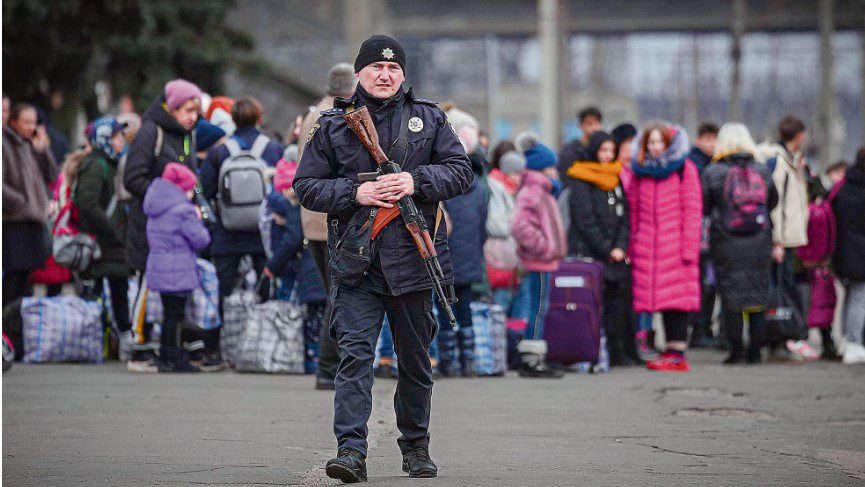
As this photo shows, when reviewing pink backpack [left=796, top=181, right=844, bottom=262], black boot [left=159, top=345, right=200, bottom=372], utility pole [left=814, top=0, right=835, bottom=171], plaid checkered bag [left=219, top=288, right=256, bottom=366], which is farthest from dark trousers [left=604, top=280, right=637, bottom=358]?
utility pole [left=814, top=0, right=835, bottom=171]

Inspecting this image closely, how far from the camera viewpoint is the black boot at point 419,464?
660 cm

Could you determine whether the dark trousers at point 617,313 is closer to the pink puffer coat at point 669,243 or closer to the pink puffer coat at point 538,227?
the pink puffer coat at point 669,243

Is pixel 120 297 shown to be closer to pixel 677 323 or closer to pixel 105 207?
pixel 105 207

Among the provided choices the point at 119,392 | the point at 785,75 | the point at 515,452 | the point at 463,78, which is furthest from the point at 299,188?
the point at 785,75

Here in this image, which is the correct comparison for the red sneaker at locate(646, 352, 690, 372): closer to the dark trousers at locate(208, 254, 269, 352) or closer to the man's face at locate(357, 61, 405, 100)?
the dark trousers at locate(208, 254, 269, 352)

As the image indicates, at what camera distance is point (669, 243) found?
12102 millimetres

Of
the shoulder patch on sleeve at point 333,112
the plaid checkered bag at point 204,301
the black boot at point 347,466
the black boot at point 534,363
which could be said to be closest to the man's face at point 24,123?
the plaid checkered bag at point 204,301

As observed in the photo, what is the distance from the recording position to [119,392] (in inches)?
383

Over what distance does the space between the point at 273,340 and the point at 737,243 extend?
3730 mm

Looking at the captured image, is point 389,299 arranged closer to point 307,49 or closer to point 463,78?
point 307,49

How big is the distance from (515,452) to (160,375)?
413cm

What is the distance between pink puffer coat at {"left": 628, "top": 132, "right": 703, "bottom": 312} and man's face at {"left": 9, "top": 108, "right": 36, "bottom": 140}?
4582 mm

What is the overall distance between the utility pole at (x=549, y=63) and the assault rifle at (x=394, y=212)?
3069 centimetres

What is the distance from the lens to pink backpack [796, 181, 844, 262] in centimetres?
1323
